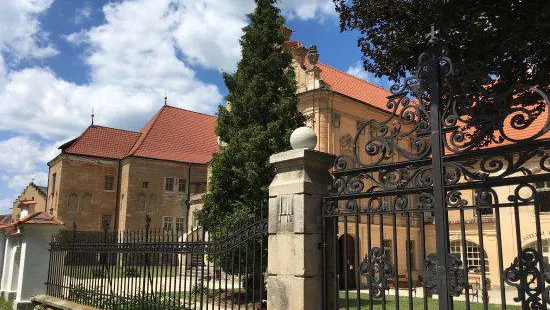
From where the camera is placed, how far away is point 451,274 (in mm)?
3826

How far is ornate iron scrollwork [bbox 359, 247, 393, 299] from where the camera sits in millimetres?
4234

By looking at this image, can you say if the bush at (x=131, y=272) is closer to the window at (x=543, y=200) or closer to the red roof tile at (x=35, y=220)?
the red roof tile at (x=35, y=220)

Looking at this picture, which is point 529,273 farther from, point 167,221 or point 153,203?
point 167,221

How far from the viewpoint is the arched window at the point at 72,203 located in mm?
36188

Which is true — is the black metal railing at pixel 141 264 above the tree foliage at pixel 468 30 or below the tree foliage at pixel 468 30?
below

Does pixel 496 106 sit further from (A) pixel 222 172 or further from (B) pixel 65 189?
(B) pixel 65 189

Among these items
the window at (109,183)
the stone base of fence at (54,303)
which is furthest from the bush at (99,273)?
the window at (109,183)

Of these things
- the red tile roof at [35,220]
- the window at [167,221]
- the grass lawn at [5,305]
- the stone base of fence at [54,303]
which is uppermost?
the window at [167,221]

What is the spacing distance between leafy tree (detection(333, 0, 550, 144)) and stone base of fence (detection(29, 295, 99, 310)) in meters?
6.73

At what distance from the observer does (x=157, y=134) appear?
125 ft

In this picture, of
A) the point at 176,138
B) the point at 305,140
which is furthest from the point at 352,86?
the point at 305,140

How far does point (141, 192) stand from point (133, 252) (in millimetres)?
30145

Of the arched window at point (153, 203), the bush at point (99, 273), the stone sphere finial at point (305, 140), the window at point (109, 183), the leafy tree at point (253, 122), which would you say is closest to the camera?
the stone sphere finial at point (305, 140)

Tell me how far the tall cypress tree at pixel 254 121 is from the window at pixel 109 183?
2482 cm
